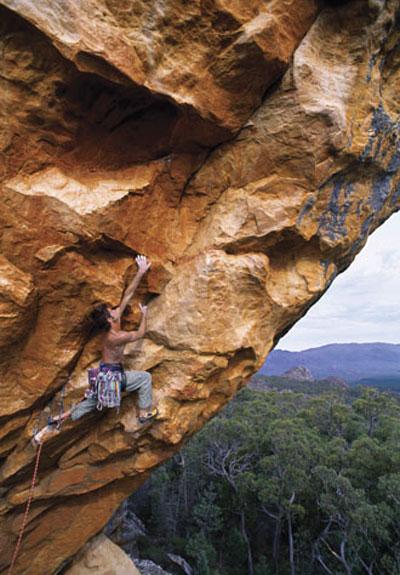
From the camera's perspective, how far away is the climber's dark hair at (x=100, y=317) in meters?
5.19

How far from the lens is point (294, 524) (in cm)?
2220

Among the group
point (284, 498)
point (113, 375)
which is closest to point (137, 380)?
point (113, 375)

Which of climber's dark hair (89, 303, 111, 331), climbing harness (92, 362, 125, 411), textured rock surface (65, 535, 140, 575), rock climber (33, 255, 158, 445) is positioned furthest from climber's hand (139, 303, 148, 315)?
textured rock surface (65, 535, 140, 575)

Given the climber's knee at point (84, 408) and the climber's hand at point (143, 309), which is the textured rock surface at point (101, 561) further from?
the climber's hand at point (143, 309)

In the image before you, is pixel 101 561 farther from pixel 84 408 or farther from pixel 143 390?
pixel 143 390

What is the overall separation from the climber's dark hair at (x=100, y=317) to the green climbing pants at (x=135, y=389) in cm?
76

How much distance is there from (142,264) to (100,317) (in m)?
0.97

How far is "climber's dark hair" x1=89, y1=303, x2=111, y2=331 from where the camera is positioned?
5188 millimetres

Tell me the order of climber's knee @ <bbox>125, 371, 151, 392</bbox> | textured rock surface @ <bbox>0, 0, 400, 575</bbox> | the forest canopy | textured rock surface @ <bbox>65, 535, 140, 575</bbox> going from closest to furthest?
textured rock surface @ <bbox>0, 0, 400, 575</bbox>
climber's knee @ <bbox>125, 371, 151, 392</bbox>
textured rock surface @ <bbox>65, 535, 140, 575</bbox>
the forest canopy

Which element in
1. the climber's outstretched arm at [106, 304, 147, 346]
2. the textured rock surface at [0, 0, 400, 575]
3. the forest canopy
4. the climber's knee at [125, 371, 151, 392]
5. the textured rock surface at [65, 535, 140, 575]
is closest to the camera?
the textured rock surface at [0, 0, 400, 575]

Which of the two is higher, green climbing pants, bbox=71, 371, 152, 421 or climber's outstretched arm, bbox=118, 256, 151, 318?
climber's outstretched arm, bbox=118, 256, 151, 318

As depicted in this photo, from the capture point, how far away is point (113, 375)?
514cm

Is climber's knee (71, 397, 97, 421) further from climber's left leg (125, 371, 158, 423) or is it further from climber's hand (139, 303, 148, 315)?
climber's hand (139, 303, 148, 315)

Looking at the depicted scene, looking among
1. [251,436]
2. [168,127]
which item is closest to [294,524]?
[251,436]
